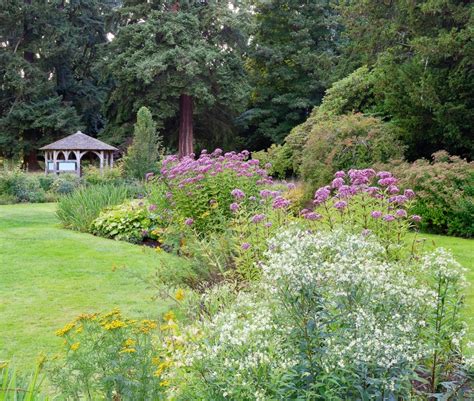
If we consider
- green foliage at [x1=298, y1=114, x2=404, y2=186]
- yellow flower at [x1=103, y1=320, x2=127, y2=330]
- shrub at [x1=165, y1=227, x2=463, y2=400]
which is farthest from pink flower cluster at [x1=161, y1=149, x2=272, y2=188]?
shrub at [x1=165, y1=227, x2=463, y2=400]

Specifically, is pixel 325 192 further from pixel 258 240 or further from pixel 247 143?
pixel 247 143

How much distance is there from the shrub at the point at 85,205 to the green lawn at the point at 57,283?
390 mm

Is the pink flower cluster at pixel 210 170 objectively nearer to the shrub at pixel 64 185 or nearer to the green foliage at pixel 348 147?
the green foliage at pixel 348 147

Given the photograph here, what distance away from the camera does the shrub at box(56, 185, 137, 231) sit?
961cm

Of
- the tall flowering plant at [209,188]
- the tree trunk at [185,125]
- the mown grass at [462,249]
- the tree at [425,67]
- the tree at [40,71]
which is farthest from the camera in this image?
the tree at [40,71]

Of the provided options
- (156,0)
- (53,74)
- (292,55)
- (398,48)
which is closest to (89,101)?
(53,74)

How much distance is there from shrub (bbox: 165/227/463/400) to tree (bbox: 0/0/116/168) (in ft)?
86.2

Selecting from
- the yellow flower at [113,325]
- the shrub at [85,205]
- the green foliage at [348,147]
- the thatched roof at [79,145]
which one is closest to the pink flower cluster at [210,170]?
the shrub at [85,205]

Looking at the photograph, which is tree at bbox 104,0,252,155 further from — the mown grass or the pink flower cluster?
the mown grass

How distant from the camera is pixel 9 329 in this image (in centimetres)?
431

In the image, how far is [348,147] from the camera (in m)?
11.3

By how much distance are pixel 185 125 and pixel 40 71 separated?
29.4 feet

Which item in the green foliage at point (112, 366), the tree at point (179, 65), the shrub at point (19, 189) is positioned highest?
the tree at point (179, 65)

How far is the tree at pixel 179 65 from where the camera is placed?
22969mm
